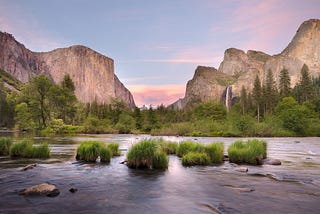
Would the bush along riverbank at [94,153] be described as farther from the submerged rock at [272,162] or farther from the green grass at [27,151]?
the submerged rock at [272,162]

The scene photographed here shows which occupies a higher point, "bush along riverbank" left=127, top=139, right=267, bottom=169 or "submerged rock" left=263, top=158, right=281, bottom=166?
"bush along riverbank" left=127, top=139, right=267, bottom=169

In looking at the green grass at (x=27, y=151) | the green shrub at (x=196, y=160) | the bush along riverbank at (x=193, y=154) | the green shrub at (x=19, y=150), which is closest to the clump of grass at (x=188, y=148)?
the bush along riverbank at (x=193, y=154)

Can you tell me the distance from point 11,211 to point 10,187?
361cm

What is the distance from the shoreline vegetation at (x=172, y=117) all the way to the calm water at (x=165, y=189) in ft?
180

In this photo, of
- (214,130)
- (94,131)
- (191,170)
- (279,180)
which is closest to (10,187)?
(191,170)

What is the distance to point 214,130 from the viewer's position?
76.1 m

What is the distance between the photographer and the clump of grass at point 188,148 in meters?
20.7

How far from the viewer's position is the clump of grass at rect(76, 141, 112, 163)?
62.9 feet

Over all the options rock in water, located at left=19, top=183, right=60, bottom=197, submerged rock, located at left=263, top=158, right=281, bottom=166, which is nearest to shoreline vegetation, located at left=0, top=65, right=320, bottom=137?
submerged rock, located at left=263, top=158, right=281, bottom=166

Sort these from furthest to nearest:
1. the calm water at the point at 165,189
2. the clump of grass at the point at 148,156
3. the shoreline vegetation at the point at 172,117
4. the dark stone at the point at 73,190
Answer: the shoreline vegetation at the point at 172,117
the clump of grass at the point at 148,156
the dark stone at the point at 73,190
the calm water at the point at 165,189

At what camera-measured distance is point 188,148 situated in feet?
73.4

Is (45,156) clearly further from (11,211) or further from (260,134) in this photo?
(260,134)

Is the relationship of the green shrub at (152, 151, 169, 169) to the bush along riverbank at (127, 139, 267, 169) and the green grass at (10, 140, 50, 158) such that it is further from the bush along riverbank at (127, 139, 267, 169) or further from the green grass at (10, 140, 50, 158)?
the green grass at (10, 140, 50, 158)

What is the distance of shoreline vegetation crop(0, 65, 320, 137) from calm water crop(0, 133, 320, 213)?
2156 inches
